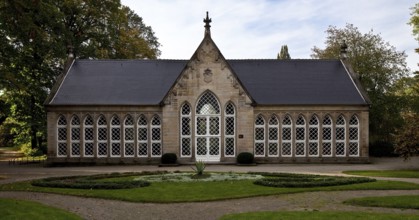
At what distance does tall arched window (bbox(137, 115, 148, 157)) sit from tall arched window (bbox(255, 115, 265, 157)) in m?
9.00

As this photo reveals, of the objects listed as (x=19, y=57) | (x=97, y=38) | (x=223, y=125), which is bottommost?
(x=223, y=125)

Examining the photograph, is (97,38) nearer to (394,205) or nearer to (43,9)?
(43,9)

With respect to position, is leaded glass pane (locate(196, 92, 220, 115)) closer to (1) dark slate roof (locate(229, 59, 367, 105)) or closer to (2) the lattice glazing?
(2) the lattice glazing

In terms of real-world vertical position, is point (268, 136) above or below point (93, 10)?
below

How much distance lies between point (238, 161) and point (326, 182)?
1393cm

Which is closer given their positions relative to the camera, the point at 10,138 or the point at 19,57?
the point at 19,57

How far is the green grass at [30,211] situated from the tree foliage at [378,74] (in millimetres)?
38745

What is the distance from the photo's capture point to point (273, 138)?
3603 cm

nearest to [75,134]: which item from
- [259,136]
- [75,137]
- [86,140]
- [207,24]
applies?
[75,137]

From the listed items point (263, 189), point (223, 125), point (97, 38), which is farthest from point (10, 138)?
point (263, 189)

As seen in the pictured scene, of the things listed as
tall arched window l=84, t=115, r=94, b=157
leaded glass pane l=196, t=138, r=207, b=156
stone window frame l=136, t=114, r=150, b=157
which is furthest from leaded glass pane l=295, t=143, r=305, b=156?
tall arched window l=84, t=115, r=94, b=157

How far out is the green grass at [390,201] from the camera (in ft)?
50.4

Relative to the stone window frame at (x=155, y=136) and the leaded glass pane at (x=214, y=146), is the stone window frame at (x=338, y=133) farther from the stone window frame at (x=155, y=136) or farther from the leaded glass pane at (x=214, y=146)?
the stone window frame at (x=155, y=136)

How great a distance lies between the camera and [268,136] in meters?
35.9
